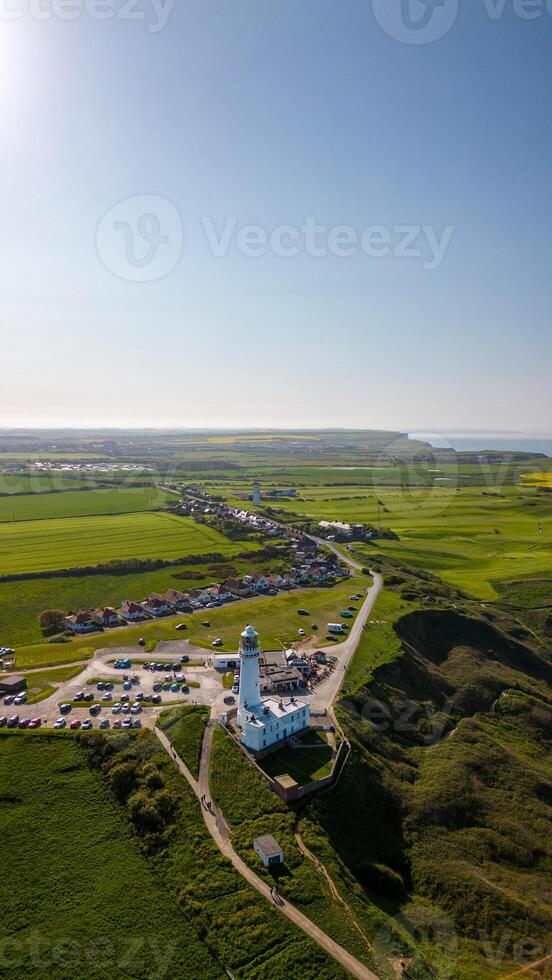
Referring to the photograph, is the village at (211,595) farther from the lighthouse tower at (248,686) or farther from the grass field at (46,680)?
the lighthouse tower at (248,686)

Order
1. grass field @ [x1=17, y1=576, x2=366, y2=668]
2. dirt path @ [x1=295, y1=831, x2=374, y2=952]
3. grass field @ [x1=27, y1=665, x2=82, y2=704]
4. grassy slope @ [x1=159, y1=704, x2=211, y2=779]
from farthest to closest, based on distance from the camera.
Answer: grass field @ [x1=17, y1=576, x2=366, y2=668] → grass field @ [x1=27, y1=665, x2=82, y2=704] → grassy slope @ [x1=159, y1=704, x2=211, y2=779] → dirt path @ [x1=295, y1=831, x2=374, y2=952]

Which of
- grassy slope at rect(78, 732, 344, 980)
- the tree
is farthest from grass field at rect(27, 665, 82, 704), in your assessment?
the tree

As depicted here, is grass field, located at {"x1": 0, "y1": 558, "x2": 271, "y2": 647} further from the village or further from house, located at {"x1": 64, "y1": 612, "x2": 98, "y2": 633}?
the village

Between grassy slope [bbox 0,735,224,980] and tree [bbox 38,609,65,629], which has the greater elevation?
tree [bbox 38,609,65,629]

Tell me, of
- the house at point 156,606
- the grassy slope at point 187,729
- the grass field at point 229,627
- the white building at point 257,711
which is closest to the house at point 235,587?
the grass field at point 229,627

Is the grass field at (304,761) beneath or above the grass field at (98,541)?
beneath

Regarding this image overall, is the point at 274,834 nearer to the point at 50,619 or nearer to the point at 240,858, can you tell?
the point at 240,858

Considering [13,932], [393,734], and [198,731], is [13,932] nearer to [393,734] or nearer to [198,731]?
[198,731]

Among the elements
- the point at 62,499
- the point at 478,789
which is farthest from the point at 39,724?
the point at 62,499
